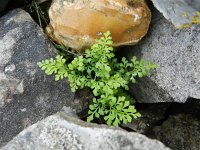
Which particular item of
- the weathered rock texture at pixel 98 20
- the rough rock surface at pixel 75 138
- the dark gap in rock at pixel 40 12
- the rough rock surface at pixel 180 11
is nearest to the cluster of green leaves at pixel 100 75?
the weathered rock texture at pixel 98 20

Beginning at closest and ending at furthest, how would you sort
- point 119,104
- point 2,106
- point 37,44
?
1. point 119,104
2. point 2,106
3. point 37,44

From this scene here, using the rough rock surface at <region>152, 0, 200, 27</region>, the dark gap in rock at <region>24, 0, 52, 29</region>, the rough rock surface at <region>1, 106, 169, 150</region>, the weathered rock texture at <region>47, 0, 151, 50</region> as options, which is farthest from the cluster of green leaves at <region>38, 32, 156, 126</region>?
the dark gap in rock at <region>24, 0, 52, 29</region>

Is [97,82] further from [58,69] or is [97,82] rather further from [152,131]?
[152,131]

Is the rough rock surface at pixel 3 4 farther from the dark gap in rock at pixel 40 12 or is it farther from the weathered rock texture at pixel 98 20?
the weathered rock texture at pixel 98 20

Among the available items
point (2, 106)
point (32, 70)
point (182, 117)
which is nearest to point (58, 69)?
point (32, 70)

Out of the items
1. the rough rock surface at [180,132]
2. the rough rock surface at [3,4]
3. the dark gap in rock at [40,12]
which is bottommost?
the rough rock surface at [180,132]
